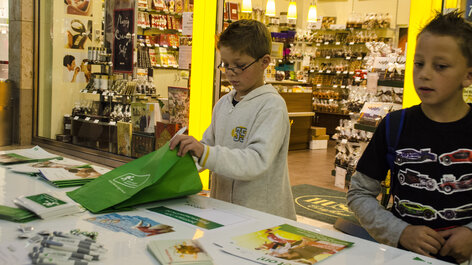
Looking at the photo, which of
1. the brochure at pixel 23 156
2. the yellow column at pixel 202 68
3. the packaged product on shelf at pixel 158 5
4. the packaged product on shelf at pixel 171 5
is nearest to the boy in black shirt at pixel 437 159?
the brochure at pixel 23 156

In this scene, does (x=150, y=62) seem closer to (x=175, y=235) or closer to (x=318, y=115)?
(x=175, y=235)

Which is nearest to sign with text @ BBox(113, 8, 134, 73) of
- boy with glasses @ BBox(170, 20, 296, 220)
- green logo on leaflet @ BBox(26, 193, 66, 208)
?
boy with glasses @ BBox(170, 20, 296, 220)

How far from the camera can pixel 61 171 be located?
1988 mm

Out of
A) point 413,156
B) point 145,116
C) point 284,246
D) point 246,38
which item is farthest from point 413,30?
point 145,116

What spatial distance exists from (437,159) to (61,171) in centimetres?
139

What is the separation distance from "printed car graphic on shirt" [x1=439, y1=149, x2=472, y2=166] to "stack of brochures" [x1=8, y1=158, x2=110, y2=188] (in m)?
1.25

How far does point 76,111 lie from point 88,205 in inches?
221

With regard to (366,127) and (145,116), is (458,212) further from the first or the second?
(145,116)

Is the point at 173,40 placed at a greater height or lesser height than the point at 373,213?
greater

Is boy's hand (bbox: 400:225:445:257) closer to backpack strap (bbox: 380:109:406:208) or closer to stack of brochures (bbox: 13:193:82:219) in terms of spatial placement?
backpack strap (bbox: 380:109:406:208)

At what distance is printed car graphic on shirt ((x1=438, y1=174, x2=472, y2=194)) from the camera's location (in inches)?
55.8

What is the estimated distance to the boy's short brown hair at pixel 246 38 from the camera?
192 centimetres

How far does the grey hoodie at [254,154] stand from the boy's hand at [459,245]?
24.8 inches

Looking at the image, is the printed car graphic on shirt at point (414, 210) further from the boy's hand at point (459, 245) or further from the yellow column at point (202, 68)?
the yellow column at point (202, 68)
